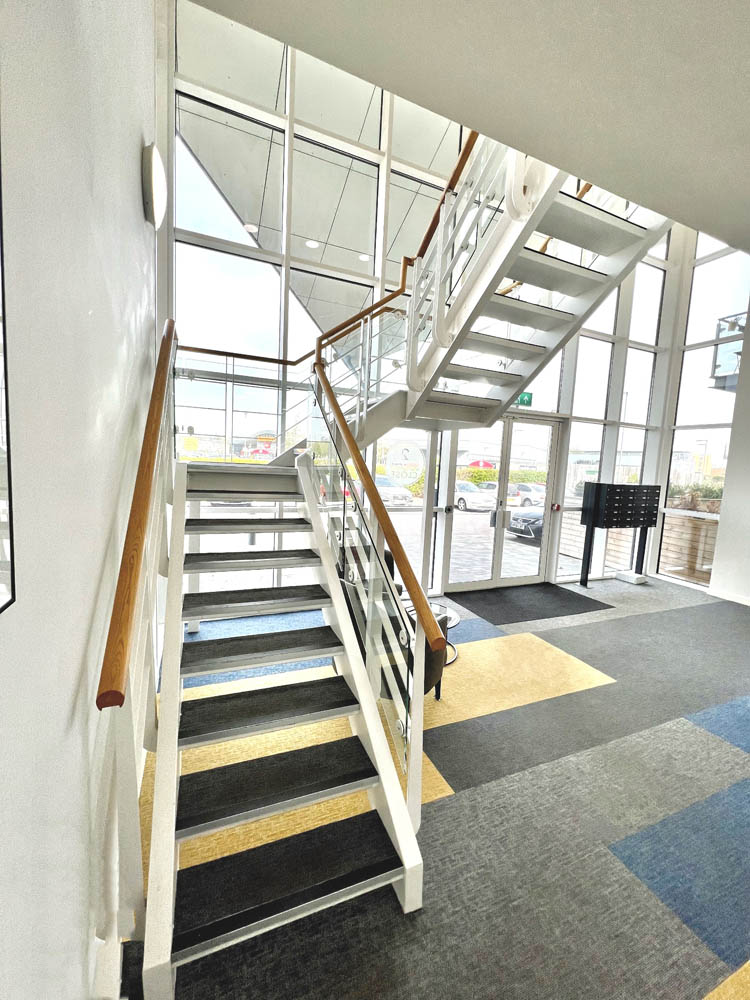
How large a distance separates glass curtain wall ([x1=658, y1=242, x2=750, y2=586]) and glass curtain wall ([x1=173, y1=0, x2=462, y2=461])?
15.2ft

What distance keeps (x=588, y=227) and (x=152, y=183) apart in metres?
2.51

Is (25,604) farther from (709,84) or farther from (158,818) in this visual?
(709,84)

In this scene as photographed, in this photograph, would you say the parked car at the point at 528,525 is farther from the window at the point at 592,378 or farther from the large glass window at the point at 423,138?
the large glass window at the point at 423,138

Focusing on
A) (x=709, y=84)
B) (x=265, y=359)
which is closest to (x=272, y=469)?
(x=265, y=359)

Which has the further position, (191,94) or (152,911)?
(191,94)

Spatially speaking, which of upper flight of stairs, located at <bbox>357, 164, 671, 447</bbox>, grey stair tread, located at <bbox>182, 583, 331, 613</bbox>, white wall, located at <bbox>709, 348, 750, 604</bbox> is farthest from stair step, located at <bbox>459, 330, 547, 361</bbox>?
white wall, located at <bbox>709, 348, 750, 604</bbox>

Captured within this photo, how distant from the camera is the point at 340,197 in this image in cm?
499

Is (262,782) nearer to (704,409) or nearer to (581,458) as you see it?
(581,458)

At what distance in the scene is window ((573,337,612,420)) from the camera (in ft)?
21.1

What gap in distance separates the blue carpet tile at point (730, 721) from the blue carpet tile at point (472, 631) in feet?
5.77

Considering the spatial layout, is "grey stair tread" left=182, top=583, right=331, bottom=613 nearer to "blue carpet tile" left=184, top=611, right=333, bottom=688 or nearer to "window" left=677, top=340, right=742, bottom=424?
"blue carpet tile" left=184, top=611, right=333, bottom=688

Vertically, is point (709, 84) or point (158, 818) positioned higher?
point (709, 84)

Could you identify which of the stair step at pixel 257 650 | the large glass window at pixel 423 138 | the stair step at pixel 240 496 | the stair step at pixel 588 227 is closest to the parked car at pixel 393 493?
the stair step at pixel 240 496

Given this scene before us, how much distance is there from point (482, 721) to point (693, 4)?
3449 mm
